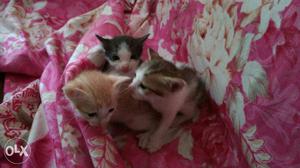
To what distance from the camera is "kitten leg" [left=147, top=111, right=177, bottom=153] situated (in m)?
0.95

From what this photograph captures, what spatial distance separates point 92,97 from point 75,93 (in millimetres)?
51

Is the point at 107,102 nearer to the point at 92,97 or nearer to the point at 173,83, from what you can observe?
the point at 92,97

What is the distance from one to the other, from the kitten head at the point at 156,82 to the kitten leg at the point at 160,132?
7 centimetres

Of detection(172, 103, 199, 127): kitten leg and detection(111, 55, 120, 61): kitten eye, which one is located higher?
detection(111, 55, 120, 61): kitten eye

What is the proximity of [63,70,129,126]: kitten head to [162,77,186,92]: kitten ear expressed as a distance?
0.15 metres

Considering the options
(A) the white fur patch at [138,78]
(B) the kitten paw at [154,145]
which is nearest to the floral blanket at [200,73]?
(B) the kitten paw at [154,145]

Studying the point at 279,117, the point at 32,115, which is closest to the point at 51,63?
the point at 32,115

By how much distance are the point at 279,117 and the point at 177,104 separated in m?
0.36

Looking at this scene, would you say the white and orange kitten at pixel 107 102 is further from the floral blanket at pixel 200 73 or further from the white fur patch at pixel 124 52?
the white fur patch at pixel 124 52

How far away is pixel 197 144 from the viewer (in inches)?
38.6

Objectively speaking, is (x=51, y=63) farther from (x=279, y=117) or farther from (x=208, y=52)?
(x=279, y=117)

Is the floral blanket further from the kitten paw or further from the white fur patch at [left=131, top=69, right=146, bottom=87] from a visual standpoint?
the white fur patch at [left=131, top=69, right=146, bottom=87]

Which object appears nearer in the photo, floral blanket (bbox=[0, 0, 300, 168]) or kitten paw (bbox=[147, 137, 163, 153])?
floral blanket (bbox=[0, 0, 300, 168])

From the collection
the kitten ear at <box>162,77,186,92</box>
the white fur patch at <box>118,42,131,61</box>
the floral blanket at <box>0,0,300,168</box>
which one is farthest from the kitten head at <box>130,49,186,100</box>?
the white fur patch at <box>118,42,131,61</box>
